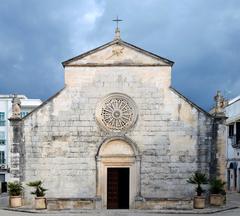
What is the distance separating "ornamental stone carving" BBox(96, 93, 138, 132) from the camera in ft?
83.5

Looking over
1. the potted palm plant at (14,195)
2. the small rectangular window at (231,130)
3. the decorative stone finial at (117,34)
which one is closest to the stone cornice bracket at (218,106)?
the decorative stone finial at (117,34)

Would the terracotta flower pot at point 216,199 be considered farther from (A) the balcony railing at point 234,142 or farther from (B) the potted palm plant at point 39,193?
(A) the balcony railing at point 234,142

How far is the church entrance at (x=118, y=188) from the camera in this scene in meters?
25.5

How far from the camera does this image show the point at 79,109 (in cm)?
2558

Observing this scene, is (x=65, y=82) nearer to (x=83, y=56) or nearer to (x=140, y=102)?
(x=83, y=56)

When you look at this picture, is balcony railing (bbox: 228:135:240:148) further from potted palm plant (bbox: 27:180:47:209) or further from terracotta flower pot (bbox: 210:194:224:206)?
potted palm plant (bbox: 27:180:47:209)

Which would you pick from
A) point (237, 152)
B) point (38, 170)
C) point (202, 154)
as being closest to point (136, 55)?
point (202, 154)

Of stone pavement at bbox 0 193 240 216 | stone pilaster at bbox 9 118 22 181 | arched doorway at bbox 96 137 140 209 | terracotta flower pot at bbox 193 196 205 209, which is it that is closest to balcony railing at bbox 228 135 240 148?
stone pavement at bbox 0 193 240 216

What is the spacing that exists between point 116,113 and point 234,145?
70.5ft

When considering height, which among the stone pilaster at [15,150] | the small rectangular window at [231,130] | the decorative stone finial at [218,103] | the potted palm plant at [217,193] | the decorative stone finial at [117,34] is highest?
the decorative stone finial at [117,34]

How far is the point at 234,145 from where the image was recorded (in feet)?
145

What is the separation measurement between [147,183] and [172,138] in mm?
2543

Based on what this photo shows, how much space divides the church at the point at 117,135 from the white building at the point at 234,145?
743 inches

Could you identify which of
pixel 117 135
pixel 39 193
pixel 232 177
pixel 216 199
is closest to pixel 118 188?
pixel 117 135
